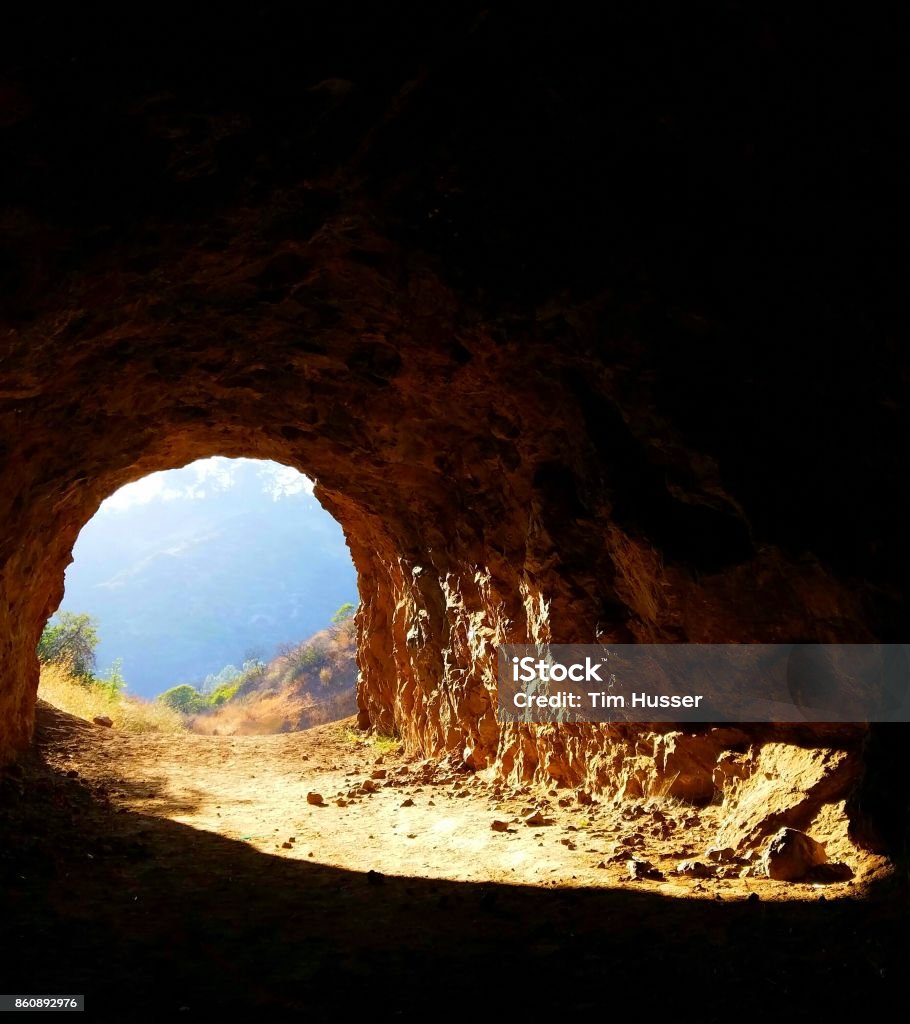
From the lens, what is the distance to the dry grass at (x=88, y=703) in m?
15.8

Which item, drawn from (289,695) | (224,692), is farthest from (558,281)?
(224,692)

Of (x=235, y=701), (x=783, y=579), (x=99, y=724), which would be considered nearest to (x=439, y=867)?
(x=783, y=579)

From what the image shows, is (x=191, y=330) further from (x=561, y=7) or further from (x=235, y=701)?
(x=235, y=701)

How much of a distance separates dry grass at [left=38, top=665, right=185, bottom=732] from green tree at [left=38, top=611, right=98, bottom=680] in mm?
7679

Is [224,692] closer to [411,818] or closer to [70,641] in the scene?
[70,641]

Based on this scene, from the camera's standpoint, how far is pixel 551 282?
475 cm

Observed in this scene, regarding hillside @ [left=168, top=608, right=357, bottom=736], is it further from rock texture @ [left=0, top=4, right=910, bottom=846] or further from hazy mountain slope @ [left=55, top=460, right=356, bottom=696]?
hazy mountain slope @ [left=55, top=460, right=356, bottom=696]

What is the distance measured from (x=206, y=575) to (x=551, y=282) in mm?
154305

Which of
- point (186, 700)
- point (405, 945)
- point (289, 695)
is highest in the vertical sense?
point (289, 695)

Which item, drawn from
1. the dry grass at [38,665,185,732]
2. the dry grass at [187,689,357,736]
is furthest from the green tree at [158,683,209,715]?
the dry grass at [38,665,185,732]

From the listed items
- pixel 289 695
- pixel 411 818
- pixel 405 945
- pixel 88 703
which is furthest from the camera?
pixel 289 695

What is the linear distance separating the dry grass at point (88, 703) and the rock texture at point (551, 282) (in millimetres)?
9968

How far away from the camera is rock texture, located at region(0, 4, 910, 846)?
351 centimetres

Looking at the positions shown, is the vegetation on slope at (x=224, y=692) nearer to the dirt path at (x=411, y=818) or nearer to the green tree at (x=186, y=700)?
the green tree at (x=186, y=700)
